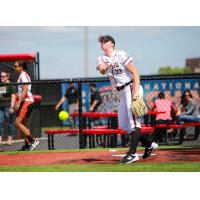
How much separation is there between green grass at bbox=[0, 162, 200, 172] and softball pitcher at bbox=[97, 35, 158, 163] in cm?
39

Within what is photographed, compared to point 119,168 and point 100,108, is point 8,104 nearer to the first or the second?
point 119,168

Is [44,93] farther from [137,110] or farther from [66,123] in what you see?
[137,110]

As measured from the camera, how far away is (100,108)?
1962cm

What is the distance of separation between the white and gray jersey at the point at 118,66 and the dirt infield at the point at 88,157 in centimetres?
120

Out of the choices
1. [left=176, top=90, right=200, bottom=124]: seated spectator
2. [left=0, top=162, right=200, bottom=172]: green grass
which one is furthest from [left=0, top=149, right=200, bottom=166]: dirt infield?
[left=176, top=90, right=200, bottom=124]: seated spectator

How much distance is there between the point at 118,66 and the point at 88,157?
1.78 metres

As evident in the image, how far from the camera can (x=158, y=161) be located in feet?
27.8

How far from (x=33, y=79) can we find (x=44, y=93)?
8191 millimetres

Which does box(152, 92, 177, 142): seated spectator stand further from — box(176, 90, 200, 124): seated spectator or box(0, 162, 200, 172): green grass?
box(0, 162, 200, 172): green grass

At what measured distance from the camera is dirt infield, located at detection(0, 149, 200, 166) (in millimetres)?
8711

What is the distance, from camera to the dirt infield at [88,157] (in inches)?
343

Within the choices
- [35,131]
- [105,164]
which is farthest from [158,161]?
[35,131]

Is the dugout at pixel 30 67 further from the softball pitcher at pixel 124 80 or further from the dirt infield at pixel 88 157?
the softball pitcher at pixel 124 80

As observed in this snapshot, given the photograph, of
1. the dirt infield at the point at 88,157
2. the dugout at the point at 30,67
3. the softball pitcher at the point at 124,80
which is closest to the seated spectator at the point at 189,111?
the dugout at the point at 30,67
